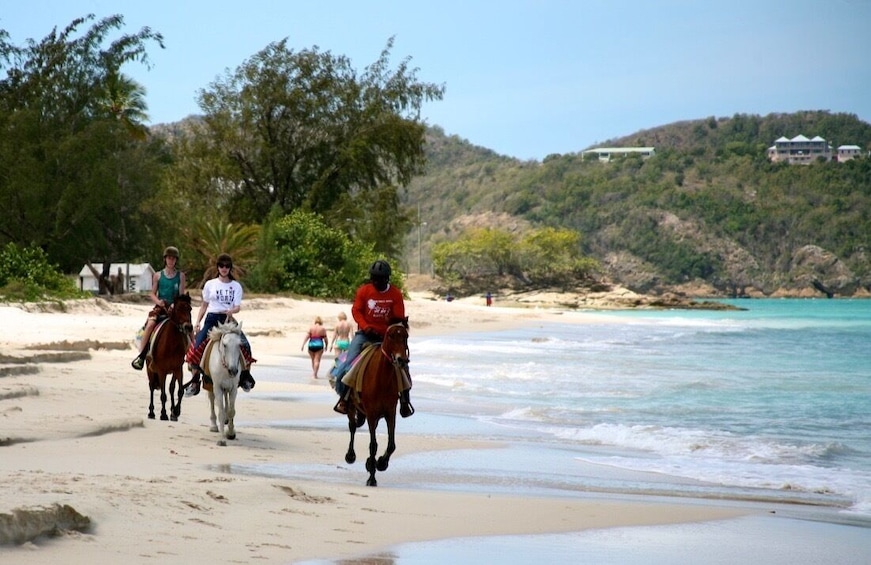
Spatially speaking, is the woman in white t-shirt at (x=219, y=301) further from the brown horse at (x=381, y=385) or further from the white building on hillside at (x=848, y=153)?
the white building on hillside at (x=848, y=153)

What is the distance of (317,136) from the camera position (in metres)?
53.9

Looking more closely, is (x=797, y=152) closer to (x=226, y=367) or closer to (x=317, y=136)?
(x=317, y=136)

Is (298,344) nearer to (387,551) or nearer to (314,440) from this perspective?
(314,440)

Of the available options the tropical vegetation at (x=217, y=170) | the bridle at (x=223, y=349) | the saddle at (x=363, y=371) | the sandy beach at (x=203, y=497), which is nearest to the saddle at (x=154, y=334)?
the sandy beach at (x=203, y=497)

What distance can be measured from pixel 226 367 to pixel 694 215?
504ft

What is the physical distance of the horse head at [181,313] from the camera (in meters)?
13.2

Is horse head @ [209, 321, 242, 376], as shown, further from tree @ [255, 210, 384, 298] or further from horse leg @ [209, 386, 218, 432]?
tree @ [255, 210, 384, 298]

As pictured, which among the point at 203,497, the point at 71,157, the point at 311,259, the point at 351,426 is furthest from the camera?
the point at 311,259

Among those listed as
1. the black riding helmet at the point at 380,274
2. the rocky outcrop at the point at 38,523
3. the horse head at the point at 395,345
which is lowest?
the rocky outcrop at the point at 38,523

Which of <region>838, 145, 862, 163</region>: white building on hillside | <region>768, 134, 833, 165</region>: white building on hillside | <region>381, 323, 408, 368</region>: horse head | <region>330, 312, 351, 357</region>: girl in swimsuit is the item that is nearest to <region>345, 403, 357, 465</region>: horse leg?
<region>381, 323, 408, 368</region>: horse head

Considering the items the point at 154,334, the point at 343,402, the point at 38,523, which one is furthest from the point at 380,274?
the point at 154,334

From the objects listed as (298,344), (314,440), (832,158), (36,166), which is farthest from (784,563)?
(832,158)

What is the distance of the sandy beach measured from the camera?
248 inches

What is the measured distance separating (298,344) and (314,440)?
717 inches
